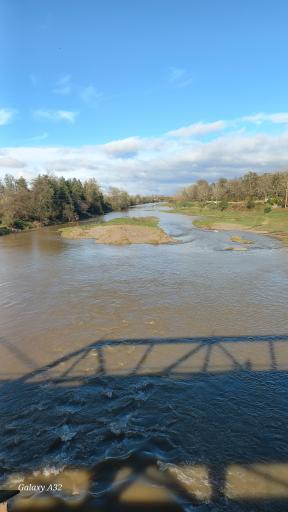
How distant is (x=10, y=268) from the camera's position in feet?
87.0

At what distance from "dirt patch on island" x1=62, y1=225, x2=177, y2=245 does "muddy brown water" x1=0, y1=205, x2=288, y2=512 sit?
18822 mm

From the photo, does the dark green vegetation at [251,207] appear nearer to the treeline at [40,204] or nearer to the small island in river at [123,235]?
the small island in river at [123,235]

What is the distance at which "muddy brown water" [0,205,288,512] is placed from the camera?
6430 mm

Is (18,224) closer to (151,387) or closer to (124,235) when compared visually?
(124,235)

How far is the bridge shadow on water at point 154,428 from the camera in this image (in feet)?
19.7

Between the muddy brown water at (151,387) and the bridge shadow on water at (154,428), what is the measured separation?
0.10 ft

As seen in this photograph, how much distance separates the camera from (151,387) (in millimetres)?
9266

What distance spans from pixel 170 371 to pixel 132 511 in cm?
463

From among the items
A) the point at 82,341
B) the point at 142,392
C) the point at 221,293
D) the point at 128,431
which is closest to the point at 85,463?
the point at 128,431

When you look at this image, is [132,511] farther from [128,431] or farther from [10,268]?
[10,268]

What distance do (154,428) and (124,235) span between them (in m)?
33.9

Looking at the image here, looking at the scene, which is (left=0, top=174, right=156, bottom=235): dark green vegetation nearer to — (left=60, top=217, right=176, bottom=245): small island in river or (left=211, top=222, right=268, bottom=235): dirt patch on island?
(left=60, top=217, right=176, bottom=245): small island in river

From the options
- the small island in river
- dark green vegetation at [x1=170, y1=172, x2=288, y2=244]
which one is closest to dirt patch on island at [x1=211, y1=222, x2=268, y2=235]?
dark green vegetation at [x1=170, y1=172, x2=288, y2=244]

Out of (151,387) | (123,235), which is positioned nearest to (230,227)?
(123,235)
